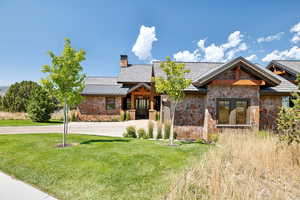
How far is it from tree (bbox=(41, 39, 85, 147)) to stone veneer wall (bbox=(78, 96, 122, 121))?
455 inches

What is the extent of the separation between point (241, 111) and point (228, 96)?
4.67 ft

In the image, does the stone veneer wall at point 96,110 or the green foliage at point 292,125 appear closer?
the green foliage at point 292,125

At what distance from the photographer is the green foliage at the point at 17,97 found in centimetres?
2144

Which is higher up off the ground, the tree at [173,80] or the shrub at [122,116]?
the tree at [173,80]

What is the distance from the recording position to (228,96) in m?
9.69

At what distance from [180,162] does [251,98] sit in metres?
7.73

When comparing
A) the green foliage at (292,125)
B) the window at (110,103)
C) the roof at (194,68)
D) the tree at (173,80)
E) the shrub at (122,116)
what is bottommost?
the shrub at (122,116)

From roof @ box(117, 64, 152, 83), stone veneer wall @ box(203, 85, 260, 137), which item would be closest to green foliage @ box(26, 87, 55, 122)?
roof @ box(117, 64, 152, 83)

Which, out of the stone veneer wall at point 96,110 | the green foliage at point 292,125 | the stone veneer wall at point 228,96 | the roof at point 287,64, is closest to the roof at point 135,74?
the stone veneer wall at point 96,110

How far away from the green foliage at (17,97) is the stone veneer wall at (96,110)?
10.2 meters

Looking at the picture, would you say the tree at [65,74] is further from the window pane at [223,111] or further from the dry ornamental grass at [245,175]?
the window pane at [223,111]

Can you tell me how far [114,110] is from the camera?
61.0 feet

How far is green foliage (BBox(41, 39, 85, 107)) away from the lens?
6398 mm

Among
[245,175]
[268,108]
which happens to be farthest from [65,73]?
[268,108]
